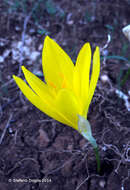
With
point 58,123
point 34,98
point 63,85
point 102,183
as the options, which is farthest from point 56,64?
point 102,183

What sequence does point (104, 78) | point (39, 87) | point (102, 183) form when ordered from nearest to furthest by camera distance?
point (39, 87) → point (102, 183) → point (104, 78)

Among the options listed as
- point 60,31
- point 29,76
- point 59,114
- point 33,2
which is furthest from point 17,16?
point 59,114

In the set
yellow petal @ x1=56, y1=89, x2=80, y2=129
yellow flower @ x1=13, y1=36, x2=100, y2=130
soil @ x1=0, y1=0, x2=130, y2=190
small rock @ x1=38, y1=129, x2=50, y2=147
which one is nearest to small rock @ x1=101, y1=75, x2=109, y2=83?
soil @ x1=0, y1=0, x2=130, y2=190

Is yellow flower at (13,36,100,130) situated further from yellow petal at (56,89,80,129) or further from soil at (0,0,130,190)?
soil at (0,0,130,190)

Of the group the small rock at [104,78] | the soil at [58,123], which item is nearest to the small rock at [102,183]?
the soil at [58,123]

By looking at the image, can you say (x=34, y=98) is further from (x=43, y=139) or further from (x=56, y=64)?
(x=43, y=139)

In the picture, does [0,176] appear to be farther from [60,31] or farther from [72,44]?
[60,31]
